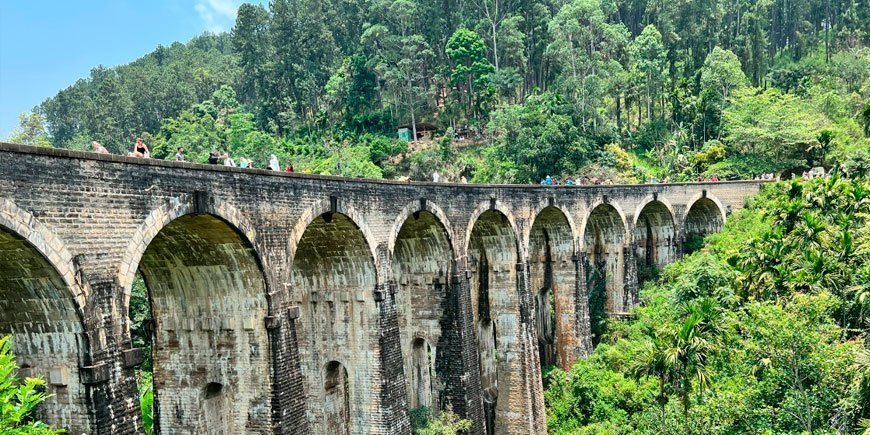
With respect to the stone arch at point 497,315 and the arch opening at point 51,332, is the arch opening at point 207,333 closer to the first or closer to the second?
the arch opening at point 51,332

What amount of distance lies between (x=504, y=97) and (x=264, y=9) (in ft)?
95.8

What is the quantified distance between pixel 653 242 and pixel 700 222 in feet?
13.8

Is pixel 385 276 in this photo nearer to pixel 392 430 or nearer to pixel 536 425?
pixel 392 430

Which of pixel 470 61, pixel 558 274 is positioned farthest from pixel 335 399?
pixel 470 61

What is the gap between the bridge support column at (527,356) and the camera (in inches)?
1107

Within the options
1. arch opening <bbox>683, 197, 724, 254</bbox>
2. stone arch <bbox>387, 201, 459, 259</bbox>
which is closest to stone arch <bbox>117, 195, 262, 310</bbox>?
stone arch <bbox>387, 201, 459, 259</bbox>

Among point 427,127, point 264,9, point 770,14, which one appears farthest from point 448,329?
point 770,14

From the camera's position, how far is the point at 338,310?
66.9 feet

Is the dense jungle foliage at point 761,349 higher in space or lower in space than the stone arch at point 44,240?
lower

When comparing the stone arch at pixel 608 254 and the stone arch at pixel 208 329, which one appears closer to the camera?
the stone arch at pixel 208 329

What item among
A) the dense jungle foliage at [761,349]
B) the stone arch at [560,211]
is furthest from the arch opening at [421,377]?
the dense jungle foliage at [761,349]

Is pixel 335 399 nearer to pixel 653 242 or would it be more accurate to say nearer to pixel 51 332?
pixel 51 332

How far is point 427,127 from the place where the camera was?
213 feet

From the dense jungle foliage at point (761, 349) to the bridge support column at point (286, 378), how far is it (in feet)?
34.0
